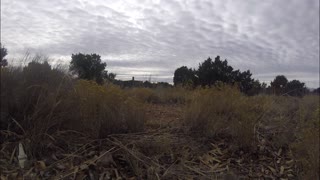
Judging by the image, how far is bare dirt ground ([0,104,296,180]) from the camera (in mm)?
5102

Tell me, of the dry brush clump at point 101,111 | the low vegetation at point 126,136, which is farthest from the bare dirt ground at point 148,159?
the dry brush clump at point 101,111

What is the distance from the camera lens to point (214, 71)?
2092 centimetres

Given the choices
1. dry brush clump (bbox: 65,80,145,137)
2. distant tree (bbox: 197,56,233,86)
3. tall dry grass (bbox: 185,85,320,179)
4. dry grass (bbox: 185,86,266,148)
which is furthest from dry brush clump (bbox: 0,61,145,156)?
distant tree (bbox: 197,56,233,86)

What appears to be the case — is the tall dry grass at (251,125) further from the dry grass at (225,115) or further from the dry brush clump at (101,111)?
the dry brush clump at (101,111)

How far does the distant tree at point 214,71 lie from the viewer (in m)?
20.8

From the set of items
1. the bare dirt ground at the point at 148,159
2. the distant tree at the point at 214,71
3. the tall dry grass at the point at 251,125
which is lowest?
the bare dirt ground at the point at 148,159

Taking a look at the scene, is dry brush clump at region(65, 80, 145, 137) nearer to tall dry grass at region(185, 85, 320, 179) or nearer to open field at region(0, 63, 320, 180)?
open field at region(0, 63, 320, 180)

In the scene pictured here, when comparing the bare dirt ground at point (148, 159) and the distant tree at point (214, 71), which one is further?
the distant tree at point (214, 71)

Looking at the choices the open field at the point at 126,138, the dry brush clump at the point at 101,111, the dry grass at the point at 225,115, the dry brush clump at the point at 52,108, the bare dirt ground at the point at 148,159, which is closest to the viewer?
the bare dirt ground at the point at 148,159

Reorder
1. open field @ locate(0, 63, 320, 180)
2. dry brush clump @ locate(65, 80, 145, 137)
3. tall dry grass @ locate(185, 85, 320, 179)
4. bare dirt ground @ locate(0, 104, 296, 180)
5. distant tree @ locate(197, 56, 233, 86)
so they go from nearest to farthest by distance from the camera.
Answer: bare dirt ground @ locate(0, 104, 296, 180) < open field @ locate(0, 63, 320, 180) < tall dry grass @ locate(185, 85, 320, 179) < dry brush clump @ locate(65, 80, 145, 137) < distant tree @ locate(197, 56, 233, 86)

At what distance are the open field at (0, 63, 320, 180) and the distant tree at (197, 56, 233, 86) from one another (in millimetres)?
13272

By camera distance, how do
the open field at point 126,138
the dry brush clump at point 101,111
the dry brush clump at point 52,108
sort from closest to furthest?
the open field at point 126,138 < the dry brush clump at point 52,108 < the dry brush clump at point 101,111

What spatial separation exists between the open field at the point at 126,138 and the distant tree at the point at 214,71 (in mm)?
13272

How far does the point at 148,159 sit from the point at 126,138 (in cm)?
77
